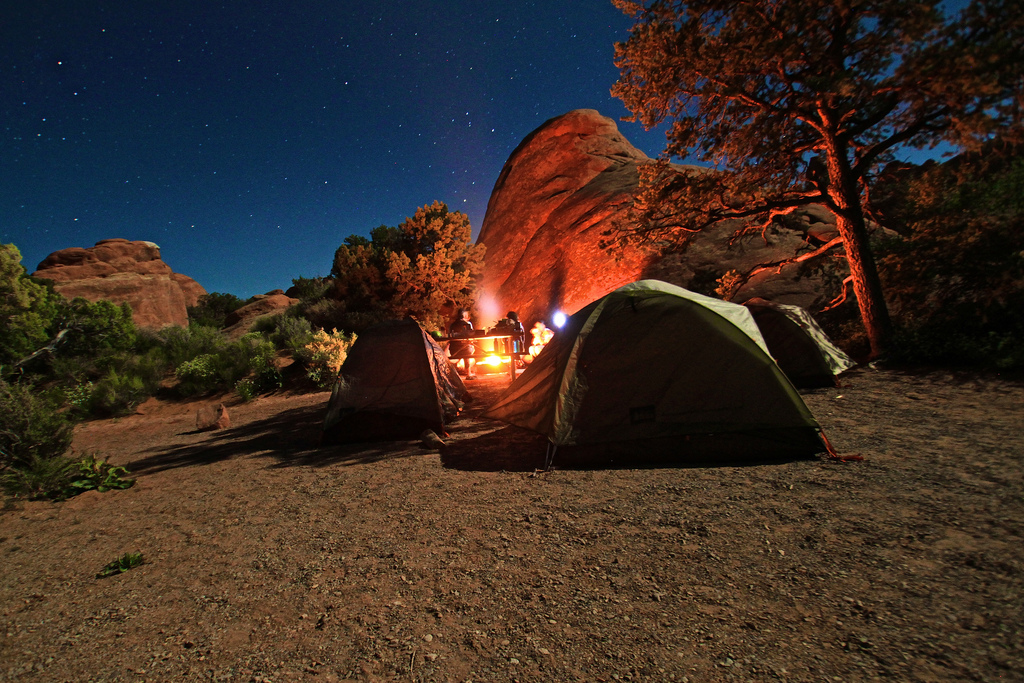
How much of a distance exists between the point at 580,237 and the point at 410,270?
11651mm

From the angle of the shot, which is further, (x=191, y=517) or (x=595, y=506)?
(x=191, y=517)

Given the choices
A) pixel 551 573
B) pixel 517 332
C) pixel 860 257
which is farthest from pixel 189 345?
pixel 860 257

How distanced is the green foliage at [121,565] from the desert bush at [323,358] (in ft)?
36.8

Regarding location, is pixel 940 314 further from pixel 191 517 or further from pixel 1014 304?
pixel 191 517

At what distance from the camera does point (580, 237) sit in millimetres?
26922

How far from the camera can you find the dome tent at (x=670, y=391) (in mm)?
5023

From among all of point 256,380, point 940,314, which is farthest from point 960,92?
point 256,380

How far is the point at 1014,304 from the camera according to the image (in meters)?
8.33

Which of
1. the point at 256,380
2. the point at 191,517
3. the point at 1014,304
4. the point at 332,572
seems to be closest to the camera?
the point at 332,572

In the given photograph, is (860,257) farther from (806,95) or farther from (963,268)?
(806,95)

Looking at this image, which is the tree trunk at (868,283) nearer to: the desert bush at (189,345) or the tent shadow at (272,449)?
the tent shadow at (272,449)

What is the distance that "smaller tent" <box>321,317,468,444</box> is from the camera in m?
7.44

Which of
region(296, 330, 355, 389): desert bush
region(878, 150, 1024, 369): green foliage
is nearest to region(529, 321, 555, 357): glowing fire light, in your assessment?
region(296, 330, 355, 389): desert bush

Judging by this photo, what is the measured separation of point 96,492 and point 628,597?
24.4ft
